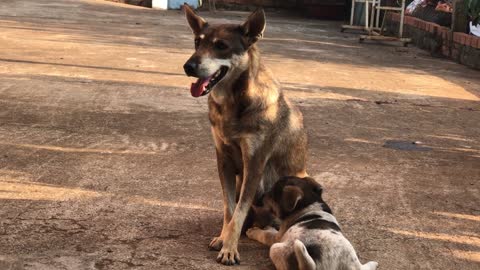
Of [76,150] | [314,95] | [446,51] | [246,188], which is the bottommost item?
[76,150]

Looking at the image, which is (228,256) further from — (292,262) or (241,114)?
(241,114)

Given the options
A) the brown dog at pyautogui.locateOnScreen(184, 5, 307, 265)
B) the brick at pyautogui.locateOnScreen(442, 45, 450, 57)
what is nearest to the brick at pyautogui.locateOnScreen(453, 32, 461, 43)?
the brick at pyautogui.locateOnScreen(442, 45, 450, 57)

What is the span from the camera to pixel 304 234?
329cm

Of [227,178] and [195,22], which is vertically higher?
[195,22]

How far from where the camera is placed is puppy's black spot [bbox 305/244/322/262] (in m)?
3.15

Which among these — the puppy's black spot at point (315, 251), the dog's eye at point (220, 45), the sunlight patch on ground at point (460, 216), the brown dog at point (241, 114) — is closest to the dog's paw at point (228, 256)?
the brown dog at point (241, 114)

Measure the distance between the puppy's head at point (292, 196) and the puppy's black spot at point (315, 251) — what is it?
35cm

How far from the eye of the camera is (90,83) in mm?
8398

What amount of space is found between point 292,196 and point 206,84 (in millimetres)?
759

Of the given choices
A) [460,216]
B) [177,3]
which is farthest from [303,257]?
[177,3]

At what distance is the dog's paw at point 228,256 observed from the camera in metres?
3.57

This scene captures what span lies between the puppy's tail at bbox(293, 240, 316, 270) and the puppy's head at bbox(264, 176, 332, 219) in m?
0.44

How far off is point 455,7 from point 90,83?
796 cm

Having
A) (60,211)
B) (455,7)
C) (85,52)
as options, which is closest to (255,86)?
(60,211)
